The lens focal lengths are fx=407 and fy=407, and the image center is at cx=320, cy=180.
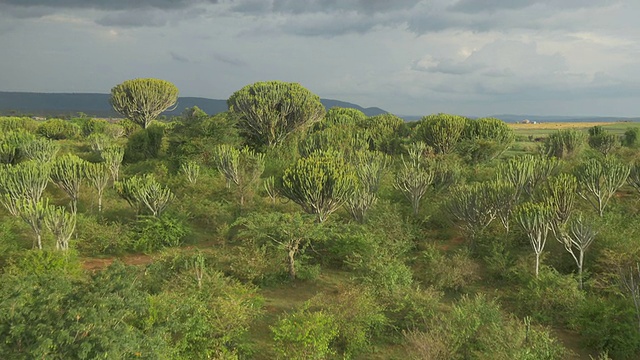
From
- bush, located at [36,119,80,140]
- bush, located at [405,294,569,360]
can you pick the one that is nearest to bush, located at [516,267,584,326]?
bush, located at [405,294,569,360]

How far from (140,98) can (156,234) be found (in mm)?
27950

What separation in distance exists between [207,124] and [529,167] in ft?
60.8

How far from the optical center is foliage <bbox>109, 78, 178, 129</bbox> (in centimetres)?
3834

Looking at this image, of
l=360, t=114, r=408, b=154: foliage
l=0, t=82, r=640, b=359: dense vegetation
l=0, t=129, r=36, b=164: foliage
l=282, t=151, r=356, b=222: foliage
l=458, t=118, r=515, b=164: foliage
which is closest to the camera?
l=0, t=82, r=640, b=359: dense vegetation

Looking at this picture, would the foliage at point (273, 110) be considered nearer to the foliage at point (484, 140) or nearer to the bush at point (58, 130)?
the foliage at point (484, 140)

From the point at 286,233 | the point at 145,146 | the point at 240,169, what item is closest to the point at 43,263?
the point at 286,233

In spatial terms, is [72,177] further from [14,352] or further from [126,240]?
[14,352]

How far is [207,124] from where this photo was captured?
25.7 metres

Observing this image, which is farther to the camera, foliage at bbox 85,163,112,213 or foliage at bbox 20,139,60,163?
foliage at bbox 20,139,60,163

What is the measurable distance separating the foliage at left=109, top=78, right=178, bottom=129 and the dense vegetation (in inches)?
651

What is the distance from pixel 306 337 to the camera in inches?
312

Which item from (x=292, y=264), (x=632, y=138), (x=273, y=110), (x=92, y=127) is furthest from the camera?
(x=92, y=127)

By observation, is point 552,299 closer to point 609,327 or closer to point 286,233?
point 609,327

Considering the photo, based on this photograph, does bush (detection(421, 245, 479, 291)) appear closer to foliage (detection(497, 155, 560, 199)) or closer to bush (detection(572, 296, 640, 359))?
bush (detection(572, 296, 640, 359))
